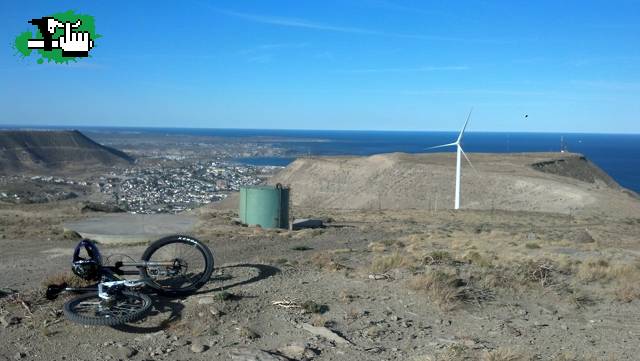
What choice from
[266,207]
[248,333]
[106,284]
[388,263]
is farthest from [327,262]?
[266,207]

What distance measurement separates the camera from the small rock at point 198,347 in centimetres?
772

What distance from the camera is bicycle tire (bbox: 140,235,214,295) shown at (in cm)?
924

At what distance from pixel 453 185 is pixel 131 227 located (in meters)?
49.6

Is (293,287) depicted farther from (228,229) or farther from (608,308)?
(228,229)

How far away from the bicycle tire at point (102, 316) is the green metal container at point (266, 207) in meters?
12.8

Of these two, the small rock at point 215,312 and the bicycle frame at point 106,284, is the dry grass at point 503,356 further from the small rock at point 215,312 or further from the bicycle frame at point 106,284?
the bicycle frame at point 106,284

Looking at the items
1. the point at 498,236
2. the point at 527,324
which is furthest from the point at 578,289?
the point at 498,236

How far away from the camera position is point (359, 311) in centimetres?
934

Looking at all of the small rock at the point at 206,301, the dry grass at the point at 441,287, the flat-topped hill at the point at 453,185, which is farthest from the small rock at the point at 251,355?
the flat-topped hill at the point at 453,185

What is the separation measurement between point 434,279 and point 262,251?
5694mm

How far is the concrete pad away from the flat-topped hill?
30.8 metres

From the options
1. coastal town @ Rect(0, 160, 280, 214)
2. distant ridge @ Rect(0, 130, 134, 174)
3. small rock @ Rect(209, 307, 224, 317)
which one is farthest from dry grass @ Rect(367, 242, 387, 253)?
distant ridge @ Rect(0, 130, 134, 174)

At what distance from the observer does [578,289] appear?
11703 mm

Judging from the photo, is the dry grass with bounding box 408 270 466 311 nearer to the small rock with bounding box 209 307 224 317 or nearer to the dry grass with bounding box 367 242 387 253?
the small rock with bounding box 209 307 224 317
